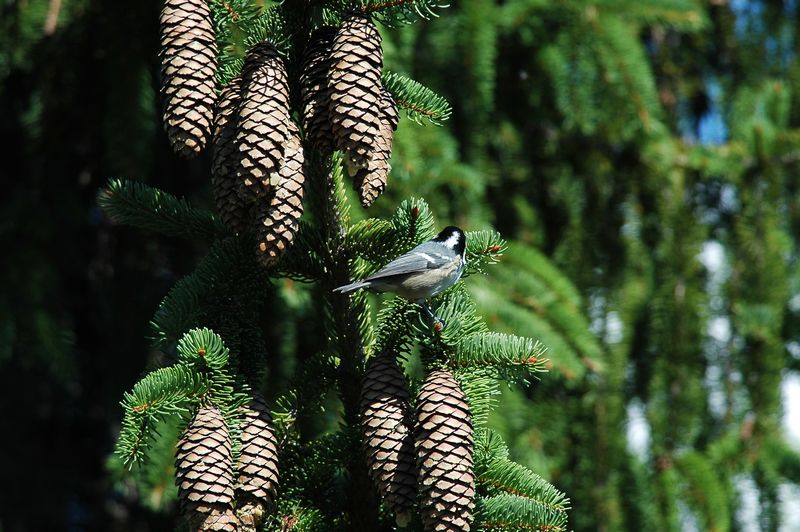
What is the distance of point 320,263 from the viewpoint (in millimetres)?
1532

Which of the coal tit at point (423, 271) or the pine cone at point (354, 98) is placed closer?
the pine cone at point (354, 98)

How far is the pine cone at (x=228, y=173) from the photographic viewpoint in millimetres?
1299

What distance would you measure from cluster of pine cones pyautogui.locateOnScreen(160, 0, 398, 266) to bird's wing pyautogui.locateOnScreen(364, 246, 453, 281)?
0.19 meters

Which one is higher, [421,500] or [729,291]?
[729,291]

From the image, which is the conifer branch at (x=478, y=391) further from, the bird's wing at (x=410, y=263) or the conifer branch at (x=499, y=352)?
the bird's wing at (x=410, y=263)

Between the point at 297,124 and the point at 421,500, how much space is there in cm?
67

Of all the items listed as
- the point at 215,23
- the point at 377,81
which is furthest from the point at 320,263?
the point at 215,23

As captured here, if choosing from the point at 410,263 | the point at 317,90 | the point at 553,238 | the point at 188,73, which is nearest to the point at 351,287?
the point at 410,263

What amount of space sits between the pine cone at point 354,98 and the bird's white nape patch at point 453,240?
0.32m

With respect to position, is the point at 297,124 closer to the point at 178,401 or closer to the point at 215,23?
the point at 215,23

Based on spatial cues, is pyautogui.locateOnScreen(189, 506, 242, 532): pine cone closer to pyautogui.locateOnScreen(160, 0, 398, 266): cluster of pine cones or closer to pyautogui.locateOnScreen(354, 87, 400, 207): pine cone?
pyautogui.locateOnScreen(160, 0, 398, 266): cluster of pine cones

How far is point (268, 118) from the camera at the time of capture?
1281 millimetres

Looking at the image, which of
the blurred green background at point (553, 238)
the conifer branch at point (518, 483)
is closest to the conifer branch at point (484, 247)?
the conifer branch at point (518, 483)

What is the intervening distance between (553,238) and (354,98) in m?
2.21
